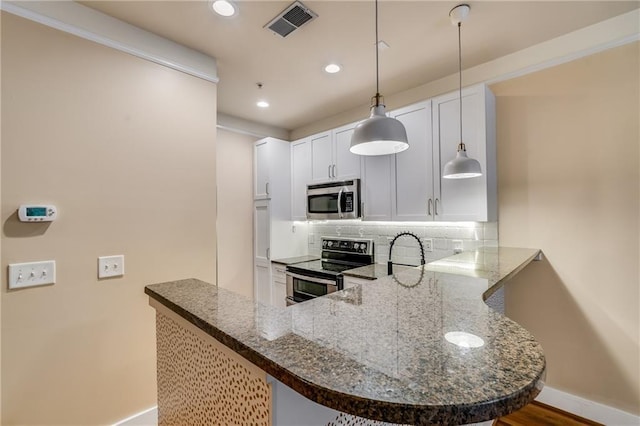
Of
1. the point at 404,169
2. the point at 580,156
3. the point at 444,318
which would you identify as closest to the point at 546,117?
the point at 580,156

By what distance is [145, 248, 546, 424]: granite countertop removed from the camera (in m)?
0.51

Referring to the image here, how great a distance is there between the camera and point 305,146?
12.1ft

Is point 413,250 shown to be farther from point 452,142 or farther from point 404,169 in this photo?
point 452,142

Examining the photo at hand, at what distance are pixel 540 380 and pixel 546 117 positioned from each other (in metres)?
2.41

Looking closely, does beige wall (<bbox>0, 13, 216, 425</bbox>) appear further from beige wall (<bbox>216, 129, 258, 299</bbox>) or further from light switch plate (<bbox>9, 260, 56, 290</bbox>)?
beige wall (<bbox>216, 129, 258, 299</bbox>)

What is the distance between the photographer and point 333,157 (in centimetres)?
335

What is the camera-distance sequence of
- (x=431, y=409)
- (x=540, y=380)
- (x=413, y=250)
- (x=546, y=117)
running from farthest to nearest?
(x=413, y=250) → (x=546, y=117) → (x=540, y=380) → (x=431, y=409)

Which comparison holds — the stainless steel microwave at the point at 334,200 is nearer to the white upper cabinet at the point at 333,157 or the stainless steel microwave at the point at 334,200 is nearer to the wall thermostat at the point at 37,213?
the white upper cabinet at the point at 333,157

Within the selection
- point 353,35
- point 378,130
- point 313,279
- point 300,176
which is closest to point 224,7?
point 353,35

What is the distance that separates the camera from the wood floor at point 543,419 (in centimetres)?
203

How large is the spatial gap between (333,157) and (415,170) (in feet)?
3.34

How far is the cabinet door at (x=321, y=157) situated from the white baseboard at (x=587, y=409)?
2.72 m

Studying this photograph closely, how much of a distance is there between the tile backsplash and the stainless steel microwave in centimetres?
42

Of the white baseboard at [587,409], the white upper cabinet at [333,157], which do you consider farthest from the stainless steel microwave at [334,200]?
the white baseboard at [587,409]
